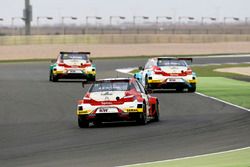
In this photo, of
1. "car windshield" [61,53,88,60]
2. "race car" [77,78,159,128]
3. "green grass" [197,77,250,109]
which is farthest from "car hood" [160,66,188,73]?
"race car" [77,78,159,128]

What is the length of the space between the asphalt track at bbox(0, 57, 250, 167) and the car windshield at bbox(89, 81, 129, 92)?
0.84m

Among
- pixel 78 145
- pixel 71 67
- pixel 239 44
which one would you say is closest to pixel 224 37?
pixel 239 44

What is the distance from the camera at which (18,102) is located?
30.2 m

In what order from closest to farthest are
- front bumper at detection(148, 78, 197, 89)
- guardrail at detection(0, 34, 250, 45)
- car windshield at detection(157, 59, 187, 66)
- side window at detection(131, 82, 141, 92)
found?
side window at detection(131, 82, 141, 92) → front bumper at detection(148, 78, 197, 89) → car windshield at detection(157, 59, 187, 66) → guardrail at detection(0, 34, 250, 45)

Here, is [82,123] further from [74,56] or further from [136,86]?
[74,56]

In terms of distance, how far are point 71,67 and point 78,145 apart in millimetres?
24969

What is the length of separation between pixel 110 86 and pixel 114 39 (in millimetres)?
75745

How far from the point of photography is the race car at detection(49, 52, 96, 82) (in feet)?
139

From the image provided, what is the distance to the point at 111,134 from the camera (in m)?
19.9

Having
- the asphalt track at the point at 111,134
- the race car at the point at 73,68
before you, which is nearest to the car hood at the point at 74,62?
the race car at the point at 73,68

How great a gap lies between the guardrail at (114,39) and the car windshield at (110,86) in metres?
67.1

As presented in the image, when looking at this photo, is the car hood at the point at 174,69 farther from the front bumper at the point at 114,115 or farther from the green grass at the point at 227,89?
the front bumper at the point at 114,115

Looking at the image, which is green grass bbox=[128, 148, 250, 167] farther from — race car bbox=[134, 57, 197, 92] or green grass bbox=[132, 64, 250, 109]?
race car bbox=[134, 57, 197, 92]

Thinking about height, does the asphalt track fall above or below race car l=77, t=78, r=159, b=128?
below
